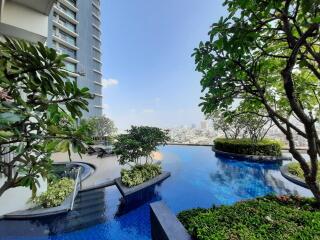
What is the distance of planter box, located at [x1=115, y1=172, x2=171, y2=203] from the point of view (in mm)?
7176

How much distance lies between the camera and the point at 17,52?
153 cm

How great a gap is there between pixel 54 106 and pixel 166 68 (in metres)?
26.8

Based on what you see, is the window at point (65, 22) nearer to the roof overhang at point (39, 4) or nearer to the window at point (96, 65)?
the window at point (96, 65)

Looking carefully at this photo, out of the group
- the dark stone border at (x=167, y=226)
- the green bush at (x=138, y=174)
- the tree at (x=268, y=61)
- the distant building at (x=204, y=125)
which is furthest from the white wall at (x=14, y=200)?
the distant building at (x=204, y=125)

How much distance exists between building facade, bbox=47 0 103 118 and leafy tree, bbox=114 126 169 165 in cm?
1995

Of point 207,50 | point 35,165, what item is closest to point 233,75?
point 207,50

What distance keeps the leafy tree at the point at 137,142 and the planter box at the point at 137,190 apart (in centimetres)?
111

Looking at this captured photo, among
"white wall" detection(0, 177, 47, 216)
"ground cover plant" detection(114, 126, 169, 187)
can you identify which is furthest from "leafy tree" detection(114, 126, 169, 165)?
"white wall" detection(0, 177, 47, 216)

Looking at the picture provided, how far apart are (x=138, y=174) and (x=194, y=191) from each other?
242 cm

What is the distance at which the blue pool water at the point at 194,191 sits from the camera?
16.8 feet

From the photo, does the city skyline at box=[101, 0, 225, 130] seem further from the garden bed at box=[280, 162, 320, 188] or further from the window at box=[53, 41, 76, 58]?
the window at box=[53, 41, 76, 58]

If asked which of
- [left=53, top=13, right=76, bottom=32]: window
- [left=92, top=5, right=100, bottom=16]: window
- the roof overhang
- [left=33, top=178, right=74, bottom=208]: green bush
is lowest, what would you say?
[left=33, top=178, right=74, bottom=208]: green bush

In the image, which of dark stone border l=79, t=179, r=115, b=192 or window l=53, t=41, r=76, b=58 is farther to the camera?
window l=53, t=41, r=76, b=58

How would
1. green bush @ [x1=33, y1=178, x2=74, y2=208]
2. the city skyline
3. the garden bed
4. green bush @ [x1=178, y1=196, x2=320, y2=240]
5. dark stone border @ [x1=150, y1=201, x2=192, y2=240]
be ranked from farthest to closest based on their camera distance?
1. the garden bed
2. the city skyline
3. green bush @ [x1=33, y1=178, x2=74, y2=208]
4. dark stone border @ [x1=150, y1=201, x2=192, y2=240]
5. green bush @ [x1=178, y1=196, x2=320, y2=240]
